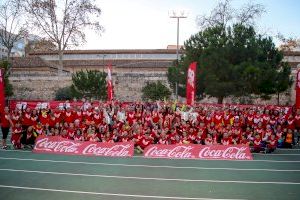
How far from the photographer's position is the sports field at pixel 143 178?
28.5ft

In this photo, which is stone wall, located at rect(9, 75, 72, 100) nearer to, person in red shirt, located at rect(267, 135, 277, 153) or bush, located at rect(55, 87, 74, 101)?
bush, located at rect(55, 87, 74, 101)

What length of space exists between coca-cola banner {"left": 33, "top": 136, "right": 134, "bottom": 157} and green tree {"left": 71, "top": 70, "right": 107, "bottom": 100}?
16.7 m

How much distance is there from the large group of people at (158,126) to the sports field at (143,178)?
5.01 ft

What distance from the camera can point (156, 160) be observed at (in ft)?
41.6

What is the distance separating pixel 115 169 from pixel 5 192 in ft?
11.7

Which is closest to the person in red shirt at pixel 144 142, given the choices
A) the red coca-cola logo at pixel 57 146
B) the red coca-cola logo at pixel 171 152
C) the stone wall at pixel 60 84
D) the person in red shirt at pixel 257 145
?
the red coca-cola logo at pixel 171 152

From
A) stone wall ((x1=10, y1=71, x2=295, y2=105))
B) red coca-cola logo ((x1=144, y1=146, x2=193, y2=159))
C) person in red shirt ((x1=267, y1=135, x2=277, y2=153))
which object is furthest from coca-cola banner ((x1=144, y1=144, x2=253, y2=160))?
stone wall ((x1=10, y1=71, x2=295, y2=105))

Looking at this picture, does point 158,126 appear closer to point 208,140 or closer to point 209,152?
point 208,140

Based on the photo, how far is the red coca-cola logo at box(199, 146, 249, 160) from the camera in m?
12.9

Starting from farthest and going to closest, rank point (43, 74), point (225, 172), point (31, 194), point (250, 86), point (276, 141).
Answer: point (43, 74)
point (250, 86)
point (276, 141)
point (225, 172)
point (31, 194)


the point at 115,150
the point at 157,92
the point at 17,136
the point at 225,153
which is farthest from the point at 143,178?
the point at 157,92

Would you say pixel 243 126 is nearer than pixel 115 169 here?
No

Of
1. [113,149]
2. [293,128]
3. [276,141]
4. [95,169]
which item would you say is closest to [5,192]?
[95,169]

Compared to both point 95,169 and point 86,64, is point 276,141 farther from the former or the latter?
point 86,64
